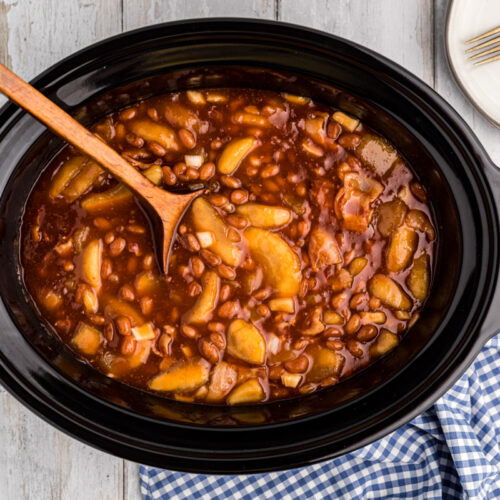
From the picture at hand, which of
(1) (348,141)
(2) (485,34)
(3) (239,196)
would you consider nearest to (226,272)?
(3) (239,196)

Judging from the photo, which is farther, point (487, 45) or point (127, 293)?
point (487, 45)

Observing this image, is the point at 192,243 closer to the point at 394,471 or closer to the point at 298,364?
the point at 298,364

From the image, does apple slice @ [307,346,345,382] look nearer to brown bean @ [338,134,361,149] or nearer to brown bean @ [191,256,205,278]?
brown bean @ [191,256,205,278]

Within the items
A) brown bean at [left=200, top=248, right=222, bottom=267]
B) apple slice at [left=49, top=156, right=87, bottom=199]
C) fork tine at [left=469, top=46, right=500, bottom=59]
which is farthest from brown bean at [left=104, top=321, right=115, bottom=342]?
fork tine at [left=469, top=46, right=500, bottom=59]

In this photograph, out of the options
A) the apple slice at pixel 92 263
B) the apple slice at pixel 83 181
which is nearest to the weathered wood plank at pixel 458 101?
the apple slice at pixel 83 181

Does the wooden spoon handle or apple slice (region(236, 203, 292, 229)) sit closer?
the wooden spoon handle

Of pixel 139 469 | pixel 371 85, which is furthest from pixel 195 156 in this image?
pixel 139 469

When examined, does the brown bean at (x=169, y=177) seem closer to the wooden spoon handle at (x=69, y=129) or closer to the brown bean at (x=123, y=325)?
the wooden spoon handle at (x=69, y=129)
